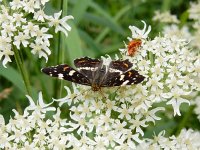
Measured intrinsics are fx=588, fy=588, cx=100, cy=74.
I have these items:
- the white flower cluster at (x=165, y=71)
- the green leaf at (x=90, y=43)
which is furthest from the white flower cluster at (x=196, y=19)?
the white flower cluster at (x=165, y=71)

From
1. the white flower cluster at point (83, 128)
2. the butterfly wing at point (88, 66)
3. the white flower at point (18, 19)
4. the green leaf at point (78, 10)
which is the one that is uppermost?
the green leaf at point (78, 10)

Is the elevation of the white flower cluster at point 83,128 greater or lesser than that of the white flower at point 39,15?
lesser

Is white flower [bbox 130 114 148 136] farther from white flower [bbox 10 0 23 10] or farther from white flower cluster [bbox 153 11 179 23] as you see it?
white flower cluster [bbox 153 11 179 23]

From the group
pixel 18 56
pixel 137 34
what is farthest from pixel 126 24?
pixel 18 56

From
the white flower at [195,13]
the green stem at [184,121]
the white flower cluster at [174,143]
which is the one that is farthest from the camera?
the white flower at [195,13]

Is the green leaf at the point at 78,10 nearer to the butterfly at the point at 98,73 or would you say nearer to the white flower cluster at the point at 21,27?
the white flower cluster at the point at 21,27

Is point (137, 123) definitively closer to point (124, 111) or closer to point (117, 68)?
point (124, 111)

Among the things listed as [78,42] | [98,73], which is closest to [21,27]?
[98,73]

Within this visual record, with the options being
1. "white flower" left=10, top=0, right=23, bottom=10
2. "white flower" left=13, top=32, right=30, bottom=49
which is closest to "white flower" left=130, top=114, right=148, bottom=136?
"white flower" left=13, top=32, right=30, bottom=49
